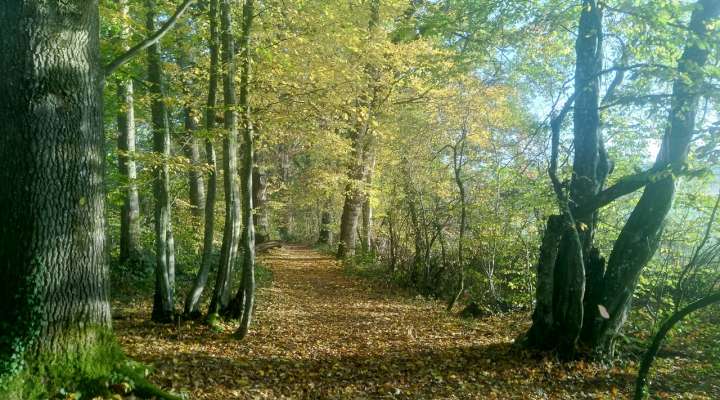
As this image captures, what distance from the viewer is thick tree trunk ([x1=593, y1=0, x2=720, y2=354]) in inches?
233

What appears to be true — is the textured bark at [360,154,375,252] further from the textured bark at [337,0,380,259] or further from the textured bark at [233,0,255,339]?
the textured bark at [233,0,255,339]

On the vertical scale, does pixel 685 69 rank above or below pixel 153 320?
above

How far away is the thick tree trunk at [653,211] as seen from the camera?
5.93m

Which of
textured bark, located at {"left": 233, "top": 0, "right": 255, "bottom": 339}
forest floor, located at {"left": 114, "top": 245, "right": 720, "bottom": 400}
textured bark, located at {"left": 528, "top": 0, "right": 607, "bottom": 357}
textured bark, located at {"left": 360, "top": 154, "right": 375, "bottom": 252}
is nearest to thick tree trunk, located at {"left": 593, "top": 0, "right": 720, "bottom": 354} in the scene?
textured bark, located at {"left": 528, "top": 0, "right": 607, "bottom": 357}

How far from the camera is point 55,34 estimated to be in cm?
394

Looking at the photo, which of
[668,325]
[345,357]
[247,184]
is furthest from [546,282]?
[247,184]

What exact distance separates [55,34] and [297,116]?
205 inches

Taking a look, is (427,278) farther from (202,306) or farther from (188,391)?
(188,391)

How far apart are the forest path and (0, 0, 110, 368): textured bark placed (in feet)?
5.29

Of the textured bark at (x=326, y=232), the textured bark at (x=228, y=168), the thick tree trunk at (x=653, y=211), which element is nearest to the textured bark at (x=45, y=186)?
the textured bark at (x=228, y=168)

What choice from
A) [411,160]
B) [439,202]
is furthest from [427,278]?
[411,160]

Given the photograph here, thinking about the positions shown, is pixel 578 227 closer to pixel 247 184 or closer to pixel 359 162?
pixel 247 184

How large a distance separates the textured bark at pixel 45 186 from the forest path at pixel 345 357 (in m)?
1.61

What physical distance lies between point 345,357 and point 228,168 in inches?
146
